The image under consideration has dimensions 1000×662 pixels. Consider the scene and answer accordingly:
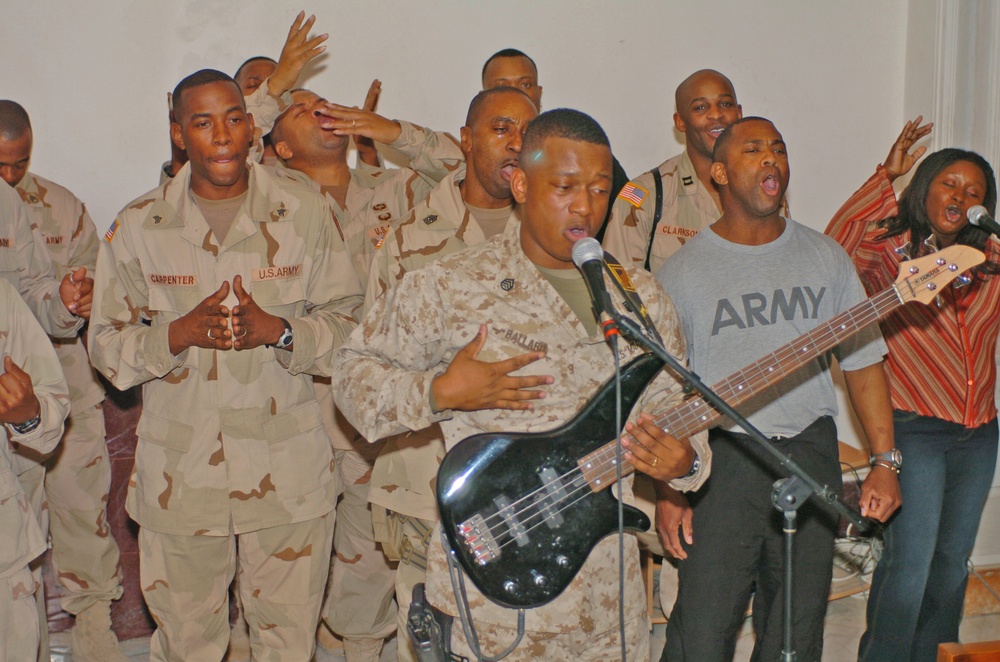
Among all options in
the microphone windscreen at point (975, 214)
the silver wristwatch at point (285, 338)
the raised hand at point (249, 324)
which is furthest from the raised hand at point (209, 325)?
the microphone windscreen at point (975, 214)

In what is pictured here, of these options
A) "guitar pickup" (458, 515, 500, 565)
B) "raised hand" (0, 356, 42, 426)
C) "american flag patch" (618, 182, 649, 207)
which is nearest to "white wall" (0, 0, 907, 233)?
"american flag patch" (618, 182, 649, 207)

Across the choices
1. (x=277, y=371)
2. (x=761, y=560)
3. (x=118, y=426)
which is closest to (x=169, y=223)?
(x=277, y=371)

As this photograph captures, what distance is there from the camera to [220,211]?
3.64 meters

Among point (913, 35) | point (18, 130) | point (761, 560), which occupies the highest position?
point (913, 35)

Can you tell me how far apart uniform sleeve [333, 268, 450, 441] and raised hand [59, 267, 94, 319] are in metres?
1.57

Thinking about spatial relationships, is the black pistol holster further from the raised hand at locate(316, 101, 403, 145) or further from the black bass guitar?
the raised hand at locate(316, 101, 403, 145)

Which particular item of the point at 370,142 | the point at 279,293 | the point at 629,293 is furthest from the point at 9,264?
the point at 629,293

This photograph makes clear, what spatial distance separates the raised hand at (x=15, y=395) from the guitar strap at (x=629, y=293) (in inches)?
65.2

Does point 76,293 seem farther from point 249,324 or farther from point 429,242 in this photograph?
point 429,242

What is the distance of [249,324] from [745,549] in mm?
1632

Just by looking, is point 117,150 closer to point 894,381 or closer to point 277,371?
point 277,371

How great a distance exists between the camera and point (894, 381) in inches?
151

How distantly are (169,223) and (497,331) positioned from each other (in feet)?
4.71

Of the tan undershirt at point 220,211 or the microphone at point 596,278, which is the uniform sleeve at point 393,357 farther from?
the tan undershirt at point 220,211
